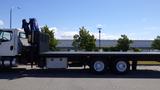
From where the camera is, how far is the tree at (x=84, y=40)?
57.3 m

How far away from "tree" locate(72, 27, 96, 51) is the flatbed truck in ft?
117

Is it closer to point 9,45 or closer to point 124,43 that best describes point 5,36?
point 9,45

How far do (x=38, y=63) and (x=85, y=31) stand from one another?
38.9m

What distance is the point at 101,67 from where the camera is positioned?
66.6ft

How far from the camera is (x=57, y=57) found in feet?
67.6

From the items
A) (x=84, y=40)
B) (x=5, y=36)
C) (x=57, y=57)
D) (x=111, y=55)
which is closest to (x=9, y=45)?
(x=5, y=36)

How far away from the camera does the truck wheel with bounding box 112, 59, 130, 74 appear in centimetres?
2030

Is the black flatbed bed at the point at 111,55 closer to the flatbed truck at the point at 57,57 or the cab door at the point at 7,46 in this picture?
the flatbed truck at the point at 57,57

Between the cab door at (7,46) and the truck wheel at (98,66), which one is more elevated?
the cab door at (7,46)

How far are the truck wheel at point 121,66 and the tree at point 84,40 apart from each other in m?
35.9

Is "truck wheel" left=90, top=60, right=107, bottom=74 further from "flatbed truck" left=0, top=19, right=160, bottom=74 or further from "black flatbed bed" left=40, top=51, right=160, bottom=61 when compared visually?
"black flatbed bed" left=40, top=51, right=160, bottom=61

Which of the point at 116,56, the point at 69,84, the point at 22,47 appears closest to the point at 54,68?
the point at 22,47

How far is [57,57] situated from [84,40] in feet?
125

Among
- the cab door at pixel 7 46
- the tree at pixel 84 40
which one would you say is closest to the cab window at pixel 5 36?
the cab door at pixel 7 46
